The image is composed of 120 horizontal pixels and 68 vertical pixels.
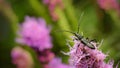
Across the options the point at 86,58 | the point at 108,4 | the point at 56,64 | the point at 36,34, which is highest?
the point at 108,4

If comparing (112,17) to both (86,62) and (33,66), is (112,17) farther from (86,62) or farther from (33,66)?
(86,62)

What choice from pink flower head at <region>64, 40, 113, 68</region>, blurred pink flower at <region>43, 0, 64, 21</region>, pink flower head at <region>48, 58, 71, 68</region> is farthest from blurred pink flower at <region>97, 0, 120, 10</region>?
pink flower head at <region>64, 40, 113, 68</region>

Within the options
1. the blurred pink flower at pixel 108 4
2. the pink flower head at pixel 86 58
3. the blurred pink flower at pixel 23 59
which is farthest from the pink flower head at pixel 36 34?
the pink flower head at pixel 86 58

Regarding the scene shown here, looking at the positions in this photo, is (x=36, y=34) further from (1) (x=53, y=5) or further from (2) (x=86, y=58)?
(2) (x=86, y=58)

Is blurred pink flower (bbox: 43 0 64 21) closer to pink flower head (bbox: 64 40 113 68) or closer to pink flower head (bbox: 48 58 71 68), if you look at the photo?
pink flower head (bbox: 48 58 71 68)

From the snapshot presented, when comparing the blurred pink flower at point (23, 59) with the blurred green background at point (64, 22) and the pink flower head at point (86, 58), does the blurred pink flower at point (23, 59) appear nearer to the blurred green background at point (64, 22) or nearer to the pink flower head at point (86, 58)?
the blurred green background at point (64, 22)

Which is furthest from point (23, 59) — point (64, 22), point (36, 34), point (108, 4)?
point (108, 4)

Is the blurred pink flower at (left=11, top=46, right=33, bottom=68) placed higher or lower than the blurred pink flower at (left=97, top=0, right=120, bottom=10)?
lower

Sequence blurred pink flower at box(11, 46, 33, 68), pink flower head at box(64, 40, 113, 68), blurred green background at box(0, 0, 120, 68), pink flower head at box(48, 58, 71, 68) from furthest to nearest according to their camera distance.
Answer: blurred green background at box(0, 0, 120, 68) < blurred pink flower at box(11, 46, 33, 68) < pink flower head at box(48, 58, 71, 68) < pink flower head at box(64, 40, 113, 68)
